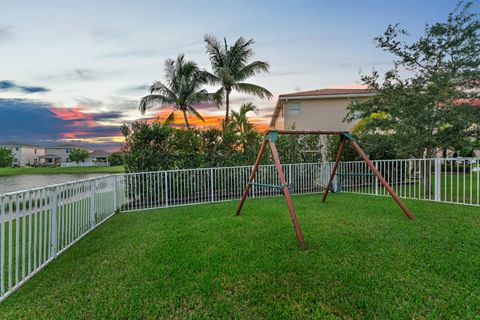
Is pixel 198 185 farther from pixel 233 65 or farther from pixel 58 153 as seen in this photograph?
pixel 58 153

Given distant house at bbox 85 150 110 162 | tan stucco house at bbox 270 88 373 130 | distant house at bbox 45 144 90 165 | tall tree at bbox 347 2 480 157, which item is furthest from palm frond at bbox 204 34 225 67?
distant house at bbox 45 144 90 165

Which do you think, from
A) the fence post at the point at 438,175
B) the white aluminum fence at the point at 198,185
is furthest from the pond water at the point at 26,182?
the fence post at the point at 438,175

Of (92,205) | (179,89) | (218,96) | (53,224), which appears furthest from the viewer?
(218,96)

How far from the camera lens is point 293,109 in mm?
15508

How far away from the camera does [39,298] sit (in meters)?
2.35

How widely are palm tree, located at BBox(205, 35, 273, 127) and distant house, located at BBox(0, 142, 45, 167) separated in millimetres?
59691

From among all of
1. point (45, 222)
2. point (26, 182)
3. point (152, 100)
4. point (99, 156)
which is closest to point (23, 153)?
point (99, 156)

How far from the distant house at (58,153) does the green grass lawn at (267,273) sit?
74561 mm

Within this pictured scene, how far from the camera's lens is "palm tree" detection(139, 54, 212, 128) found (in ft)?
52.1

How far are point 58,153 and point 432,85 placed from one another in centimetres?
8163

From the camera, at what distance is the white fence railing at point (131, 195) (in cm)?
287

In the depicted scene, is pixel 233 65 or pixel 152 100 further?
pixel 152 100

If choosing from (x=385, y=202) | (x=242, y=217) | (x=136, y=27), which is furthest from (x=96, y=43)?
(x=385, y=202)

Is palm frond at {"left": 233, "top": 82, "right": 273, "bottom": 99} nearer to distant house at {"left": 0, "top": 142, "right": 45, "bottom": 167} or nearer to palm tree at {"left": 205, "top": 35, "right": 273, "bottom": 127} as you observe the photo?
palm tree at {"left": 205, "top": 35, "right": 273, "bottom": 127}
